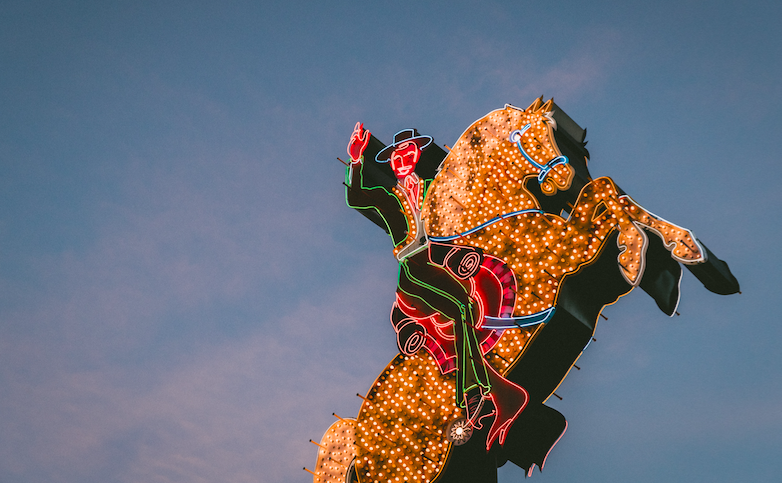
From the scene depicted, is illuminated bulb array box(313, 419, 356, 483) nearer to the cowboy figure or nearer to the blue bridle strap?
the cowboy figure

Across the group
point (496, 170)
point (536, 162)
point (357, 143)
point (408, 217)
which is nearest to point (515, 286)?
point (536, 162)

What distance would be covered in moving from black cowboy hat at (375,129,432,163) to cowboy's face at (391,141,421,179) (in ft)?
0.28

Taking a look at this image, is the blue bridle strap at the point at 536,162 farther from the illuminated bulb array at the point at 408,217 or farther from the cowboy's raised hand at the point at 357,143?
the cowboy's raised hand at the point at 357,143

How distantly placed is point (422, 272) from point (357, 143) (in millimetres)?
3092

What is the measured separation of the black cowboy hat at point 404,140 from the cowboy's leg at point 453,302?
2.17 metres

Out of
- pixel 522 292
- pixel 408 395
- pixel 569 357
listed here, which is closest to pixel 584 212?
pixel 522 292

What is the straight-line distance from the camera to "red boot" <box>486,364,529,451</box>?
29.4 ft

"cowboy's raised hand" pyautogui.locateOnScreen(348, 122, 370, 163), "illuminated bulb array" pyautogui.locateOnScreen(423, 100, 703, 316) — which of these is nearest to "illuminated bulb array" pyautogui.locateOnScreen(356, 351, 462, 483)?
"illuminated bulb array" pyautogui.locateOnScreen(423, 100, 703, 316)

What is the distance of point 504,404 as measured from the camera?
908cm

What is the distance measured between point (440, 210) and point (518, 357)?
3051 millimetres

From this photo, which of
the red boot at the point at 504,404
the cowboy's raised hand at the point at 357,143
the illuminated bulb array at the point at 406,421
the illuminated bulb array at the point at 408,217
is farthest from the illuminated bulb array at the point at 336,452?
the cowboy's raised hand at the point at 357,143

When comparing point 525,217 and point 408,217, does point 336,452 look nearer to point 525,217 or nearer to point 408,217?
point 408,217

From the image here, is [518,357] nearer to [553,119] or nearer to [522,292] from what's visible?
[522,292]

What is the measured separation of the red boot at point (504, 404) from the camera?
8.96m
